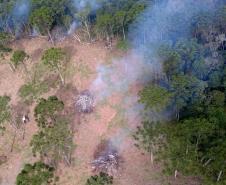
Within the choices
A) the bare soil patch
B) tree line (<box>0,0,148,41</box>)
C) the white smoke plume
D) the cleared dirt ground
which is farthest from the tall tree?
tree line (<box>0,0,148,41</box>)

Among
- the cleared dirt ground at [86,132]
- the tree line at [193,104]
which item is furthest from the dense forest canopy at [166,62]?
Answer: the cleared dirt ground at [86,132]

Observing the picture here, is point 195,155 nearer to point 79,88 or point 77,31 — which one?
point 79,88

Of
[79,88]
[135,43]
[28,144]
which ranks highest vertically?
[135,43]

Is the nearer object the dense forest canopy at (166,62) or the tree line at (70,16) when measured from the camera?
the dense forest canopy at (166,62)

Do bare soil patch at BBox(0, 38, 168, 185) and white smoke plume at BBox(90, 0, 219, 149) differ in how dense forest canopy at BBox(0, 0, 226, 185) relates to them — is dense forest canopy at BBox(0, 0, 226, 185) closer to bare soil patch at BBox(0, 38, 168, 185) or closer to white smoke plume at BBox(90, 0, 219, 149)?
white smoke plume at BBox(90, 0, 219, 149)

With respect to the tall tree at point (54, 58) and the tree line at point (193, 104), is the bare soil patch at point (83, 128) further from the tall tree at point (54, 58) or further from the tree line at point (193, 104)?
the tree line at point (193, 104)

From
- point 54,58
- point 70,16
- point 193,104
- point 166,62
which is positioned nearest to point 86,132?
point 54,58

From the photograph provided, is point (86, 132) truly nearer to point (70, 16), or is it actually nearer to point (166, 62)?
point (166, 62)

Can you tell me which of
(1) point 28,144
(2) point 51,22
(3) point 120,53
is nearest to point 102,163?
(1) point 28,144
